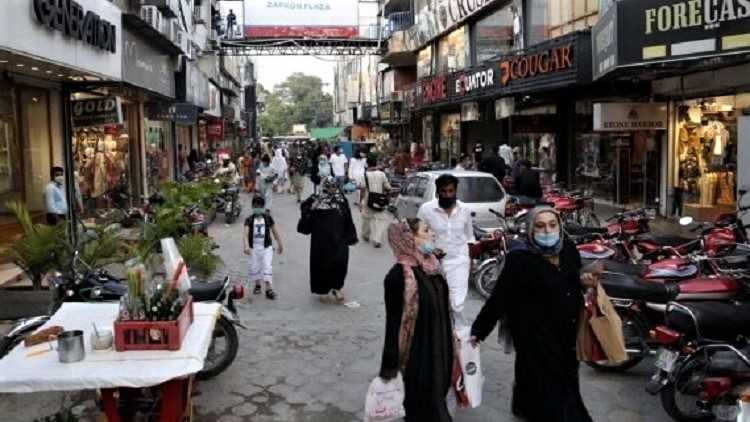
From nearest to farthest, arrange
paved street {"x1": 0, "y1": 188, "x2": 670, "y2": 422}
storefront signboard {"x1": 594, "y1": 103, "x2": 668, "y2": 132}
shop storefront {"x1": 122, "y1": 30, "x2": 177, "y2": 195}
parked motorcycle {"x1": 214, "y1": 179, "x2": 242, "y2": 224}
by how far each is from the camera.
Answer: paved street {"x1": 0, "y1": 188, "x2": 670, "y2": 422}
storefront signboard {"x1": 594, "y1": 103, "x2": 668, "y2": 132}
shop storefront {"x1": 122, "y1": 30, "x2": 177, "y2": 195}
parked motorcycle {"x1": 214, "y1": 179, "x2": 242, "y2": 224}

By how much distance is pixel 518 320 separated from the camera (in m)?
4.71

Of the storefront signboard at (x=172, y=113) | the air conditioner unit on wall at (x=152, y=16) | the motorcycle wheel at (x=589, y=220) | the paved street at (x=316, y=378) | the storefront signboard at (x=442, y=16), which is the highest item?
the storefront signboard at (x=442, y=16)

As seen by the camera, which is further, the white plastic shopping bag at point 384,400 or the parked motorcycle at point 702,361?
the parked motorcycle at point 702,361

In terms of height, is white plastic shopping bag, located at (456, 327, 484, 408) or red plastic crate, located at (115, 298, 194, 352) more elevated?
red plastic crate, located at (115, 298, 194, 352)

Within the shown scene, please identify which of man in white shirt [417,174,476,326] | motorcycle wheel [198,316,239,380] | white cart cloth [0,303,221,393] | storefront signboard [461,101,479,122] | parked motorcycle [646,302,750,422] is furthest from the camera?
storefront signboard [461,101,479,122]

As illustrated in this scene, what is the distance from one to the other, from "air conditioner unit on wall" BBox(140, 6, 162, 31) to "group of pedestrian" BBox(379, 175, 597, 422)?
14.2 m

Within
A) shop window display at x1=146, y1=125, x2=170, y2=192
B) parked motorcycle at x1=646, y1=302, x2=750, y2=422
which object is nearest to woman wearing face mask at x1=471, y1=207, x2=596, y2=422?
parked motorcycle at x1=646, y1=302, x2=750, y2=422

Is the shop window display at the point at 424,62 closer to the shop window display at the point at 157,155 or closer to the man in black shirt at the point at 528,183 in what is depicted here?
the shop window display at the point at 157,155

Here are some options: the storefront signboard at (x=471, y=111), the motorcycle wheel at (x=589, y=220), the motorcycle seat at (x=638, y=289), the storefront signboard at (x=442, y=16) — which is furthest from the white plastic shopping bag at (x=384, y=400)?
the storefront signboard at (x=442, y=16)

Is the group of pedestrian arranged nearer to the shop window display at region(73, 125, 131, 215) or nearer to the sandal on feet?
the sandal on feet

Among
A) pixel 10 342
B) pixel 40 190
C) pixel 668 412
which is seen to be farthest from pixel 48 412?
pixel 40 190

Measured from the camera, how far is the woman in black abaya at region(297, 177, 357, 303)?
31.8 feet

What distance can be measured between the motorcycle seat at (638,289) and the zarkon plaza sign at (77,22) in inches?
300

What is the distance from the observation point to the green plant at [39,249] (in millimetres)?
8125
